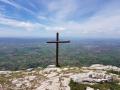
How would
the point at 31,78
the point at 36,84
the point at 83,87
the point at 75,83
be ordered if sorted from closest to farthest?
the point at 83,87, the point at 75,83, the point at 36,84, the point at 31,78

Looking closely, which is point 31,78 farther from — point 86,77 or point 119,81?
point 119,81

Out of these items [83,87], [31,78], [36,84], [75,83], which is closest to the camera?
[83,87]

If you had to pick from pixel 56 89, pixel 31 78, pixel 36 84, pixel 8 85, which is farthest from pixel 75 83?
pixel 8 85

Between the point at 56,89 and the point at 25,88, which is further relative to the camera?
the point at 25,88

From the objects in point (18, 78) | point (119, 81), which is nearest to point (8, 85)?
point (18, 78)

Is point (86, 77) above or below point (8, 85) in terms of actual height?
above

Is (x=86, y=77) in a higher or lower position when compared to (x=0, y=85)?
higher

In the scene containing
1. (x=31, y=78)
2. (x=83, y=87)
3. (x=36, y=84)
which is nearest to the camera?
(x=83, y=87)

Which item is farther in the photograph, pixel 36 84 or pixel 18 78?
pixel 18 78

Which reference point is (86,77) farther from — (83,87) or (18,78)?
(18,78)
